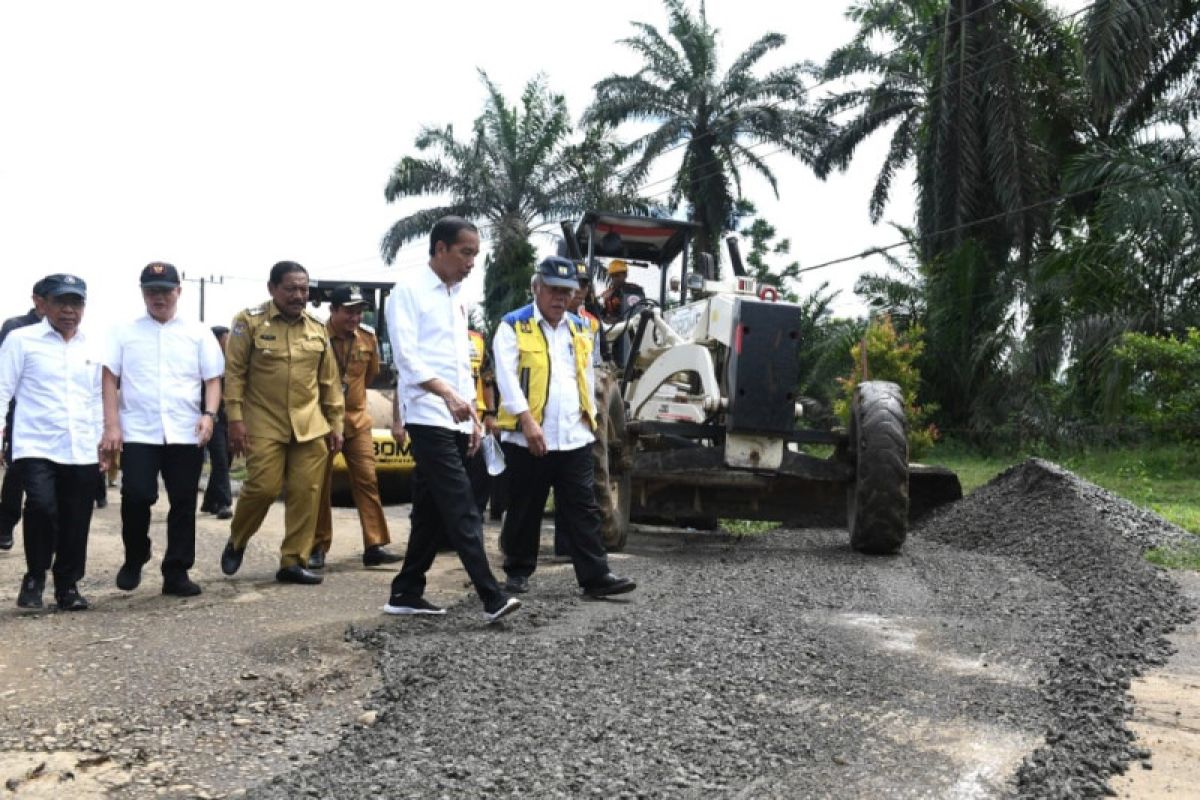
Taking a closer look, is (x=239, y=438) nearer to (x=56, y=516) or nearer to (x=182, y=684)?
(x=56, y=516)

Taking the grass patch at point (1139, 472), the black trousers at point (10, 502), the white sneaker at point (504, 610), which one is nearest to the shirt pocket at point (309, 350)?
the white sneaker at point (504, 610)

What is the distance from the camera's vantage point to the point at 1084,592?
6.60m

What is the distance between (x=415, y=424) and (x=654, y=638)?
4.82 feet

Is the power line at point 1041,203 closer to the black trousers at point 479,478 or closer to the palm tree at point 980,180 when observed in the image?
the palm tree at point 980,180

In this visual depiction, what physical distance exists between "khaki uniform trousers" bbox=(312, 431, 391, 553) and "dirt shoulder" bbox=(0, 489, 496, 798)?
0.64 m

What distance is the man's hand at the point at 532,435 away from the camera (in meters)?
5.85

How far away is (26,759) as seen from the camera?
12.2 feet

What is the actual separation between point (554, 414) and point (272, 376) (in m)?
1.85

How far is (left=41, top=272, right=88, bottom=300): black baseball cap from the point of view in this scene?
6410mm

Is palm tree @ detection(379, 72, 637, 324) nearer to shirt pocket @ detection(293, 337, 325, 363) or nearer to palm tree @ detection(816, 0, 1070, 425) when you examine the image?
palm tree @ detection(816, 0, 1070, 425)

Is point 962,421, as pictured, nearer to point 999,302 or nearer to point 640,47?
point 999,302

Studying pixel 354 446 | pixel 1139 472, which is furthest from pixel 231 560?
pixel 1139 472

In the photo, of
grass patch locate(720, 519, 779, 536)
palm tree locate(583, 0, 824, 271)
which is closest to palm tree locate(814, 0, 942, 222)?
palm tree locate(583, 0, 824, 271)

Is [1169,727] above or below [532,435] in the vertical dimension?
below
